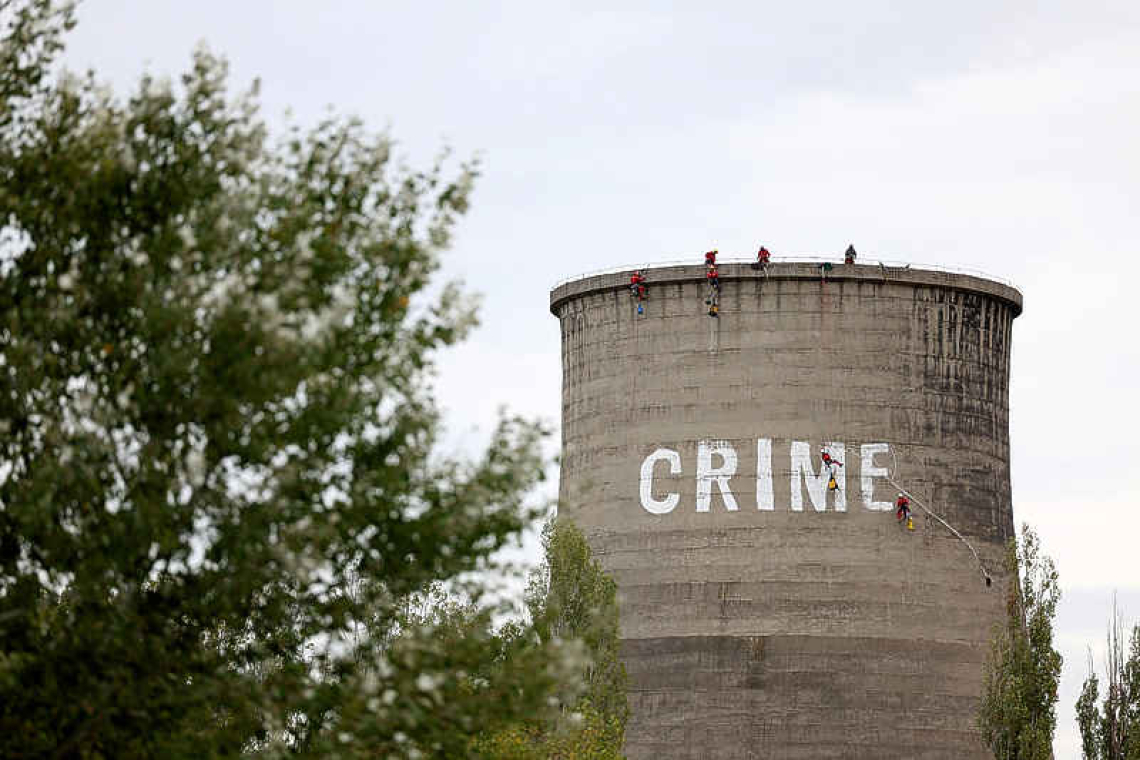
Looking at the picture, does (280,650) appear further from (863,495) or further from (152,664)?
(863,495)

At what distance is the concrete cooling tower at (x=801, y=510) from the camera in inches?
1618

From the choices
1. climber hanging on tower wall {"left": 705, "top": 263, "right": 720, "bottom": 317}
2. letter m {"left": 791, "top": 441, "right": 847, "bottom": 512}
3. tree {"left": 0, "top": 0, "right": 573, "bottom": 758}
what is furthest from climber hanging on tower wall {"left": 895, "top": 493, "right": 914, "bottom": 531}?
tree {"left": 0, "top": 0, "right": 573, "bottom": 758}

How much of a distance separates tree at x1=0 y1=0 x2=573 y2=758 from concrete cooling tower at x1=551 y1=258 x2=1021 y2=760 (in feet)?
85.8

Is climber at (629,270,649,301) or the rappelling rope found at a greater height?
climber at (629,270,649,301)

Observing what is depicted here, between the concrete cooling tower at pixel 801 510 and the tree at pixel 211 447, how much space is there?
85.8 feet

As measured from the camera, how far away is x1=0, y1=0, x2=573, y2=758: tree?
13547 millimetres

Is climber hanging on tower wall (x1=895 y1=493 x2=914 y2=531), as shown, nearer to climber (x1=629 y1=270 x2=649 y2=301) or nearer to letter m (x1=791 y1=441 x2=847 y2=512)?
letter m (x1=791 y1=441 x2=847 y2=512)

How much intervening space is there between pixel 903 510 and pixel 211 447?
98.0ft

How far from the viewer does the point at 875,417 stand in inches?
1666

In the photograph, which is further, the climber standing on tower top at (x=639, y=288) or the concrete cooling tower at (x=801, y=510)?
the climber standing on tower top at (x=639, y=288)

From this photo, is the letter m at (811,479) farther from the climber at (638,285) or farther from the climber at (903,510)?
the climber at (638,285)

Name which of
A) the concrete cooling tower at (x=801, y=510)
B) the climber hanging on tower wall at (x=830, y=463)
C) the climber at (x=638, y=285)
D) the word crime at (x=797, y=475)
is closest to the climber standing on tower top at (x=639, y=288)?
the climber at (x=638, y=285)

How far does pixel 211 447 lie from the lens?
45.2 feet

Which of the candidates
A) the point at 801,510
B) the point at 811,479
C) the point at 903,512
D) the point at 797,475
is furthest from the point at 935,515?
the point at 797,475
